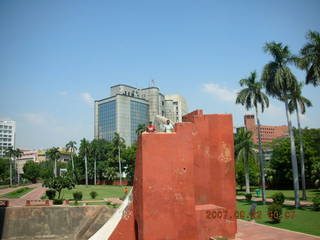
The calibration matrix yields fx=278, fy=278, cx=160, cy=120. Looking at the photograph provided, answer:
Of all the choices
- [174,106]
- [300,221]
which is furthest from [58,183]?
[174,106]

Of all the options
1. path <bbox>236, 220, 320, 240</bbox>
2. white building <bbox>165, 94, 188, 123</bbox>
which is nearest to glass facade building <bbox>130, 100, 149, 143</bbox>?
white building <bbox>165, 94, 188, 123</bbox>

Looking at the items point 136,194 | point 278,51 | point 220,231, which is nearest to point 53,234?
point 136,194

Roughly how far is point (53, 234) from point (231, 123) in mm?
17098

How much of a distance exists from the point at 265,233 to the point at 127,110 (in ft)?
283

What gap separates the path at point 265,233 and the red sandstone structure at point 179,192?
6.28 ft

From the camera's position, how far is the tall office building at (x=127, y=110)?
315 feet

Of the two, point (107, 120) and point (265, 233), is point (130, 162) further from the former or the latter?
point (265, 233)

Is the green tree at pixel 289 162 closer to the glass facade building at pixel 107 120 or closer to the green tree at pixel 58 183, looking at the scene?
the green tree at pixel 58 183

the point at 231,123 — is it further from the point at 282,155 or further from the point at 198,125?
the point at 282,155

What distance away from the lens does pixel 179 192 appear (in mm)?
9594

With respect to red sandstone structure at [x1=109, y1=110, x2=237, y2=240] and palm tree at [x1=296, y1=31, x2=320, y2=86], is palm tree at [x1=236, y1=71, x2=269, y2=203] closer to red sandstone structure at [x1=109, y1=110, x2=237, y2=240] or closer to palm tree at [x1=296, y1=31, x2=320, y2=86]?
palm tree at [x1=296, y1=31, x2=320, y2=86]

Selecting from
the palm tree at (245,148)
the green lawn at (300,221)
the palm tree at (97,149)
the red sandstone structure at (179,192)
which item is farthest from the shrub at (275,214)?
the palm tree at (97,149)

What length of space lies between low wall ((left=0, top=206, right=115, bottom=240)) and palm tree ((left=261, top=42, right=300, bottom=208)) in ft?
53.7

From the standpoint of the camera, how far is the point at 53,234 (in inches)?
840
